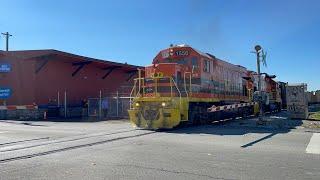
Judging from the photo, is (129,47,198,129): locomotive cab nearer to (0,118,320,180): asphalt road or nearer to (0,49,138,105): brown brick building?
(0,118,320,180): asphalt road

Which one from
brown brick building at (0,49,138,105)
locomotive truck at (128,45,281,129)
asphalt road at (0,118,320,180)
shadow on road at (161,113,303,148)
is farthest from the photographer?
brown brick building at (0,49,138,105)

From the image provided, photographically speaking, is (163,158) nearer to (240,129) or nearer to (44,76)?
(240,129)

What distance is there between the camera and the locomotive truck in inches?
704

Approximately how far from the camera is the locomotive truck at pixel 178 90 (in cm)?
1789

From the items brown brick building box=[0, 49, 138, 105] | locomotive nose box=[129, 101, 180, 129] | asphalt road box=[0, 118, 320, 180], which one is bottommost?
asphalt road box=[0, 118, 320, 180]

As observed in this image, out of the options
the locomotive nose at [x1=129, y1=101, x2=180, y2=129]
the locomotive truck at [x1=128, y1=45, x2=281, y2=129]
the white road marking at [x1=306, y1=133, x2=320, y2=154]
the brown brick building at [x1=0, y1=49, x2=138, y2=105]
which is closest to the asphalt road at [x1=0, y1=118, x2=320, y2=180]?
the white road marking at [x1=306, y1=133, x2=320, y2=154]

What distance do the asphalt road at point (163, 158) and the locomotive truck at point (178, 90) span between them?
3.88m

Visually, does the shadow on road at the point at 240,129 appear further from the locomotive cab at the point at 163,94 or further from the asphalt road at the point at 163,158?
the asphalt road at the point at 163,158

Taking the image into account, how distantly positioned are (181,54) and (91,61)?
58.8 feet

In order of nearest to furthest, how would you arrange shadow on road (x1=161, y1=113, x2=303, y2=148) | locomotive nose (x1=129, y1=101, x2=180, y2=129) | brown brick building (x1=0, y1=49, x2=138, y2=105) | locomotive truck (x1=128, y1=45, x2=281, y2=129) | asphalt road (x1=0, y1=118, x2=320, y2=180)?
asphalt road (x1=0, y1=118, x2=320, y2=180), shadow on road (x1=161, y1=113, x2=303, y2=148), locomotive nose (x1=129, y1=101, x2=180, y2=129), locomotive truck (x1=128, y1=45, x2=281, y2=129), brown brick building (x1=0, y1=49, x2=138, y2=105)

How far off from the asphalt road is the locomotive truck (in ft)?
12.7

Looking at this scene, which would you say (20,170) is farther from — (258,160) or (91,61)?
(91,61)

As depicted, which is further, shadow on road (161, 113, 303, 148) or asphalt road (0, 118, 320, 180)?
shadow on road (161, 113, 303, 148)

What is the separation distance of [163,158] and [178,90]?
339 inches
